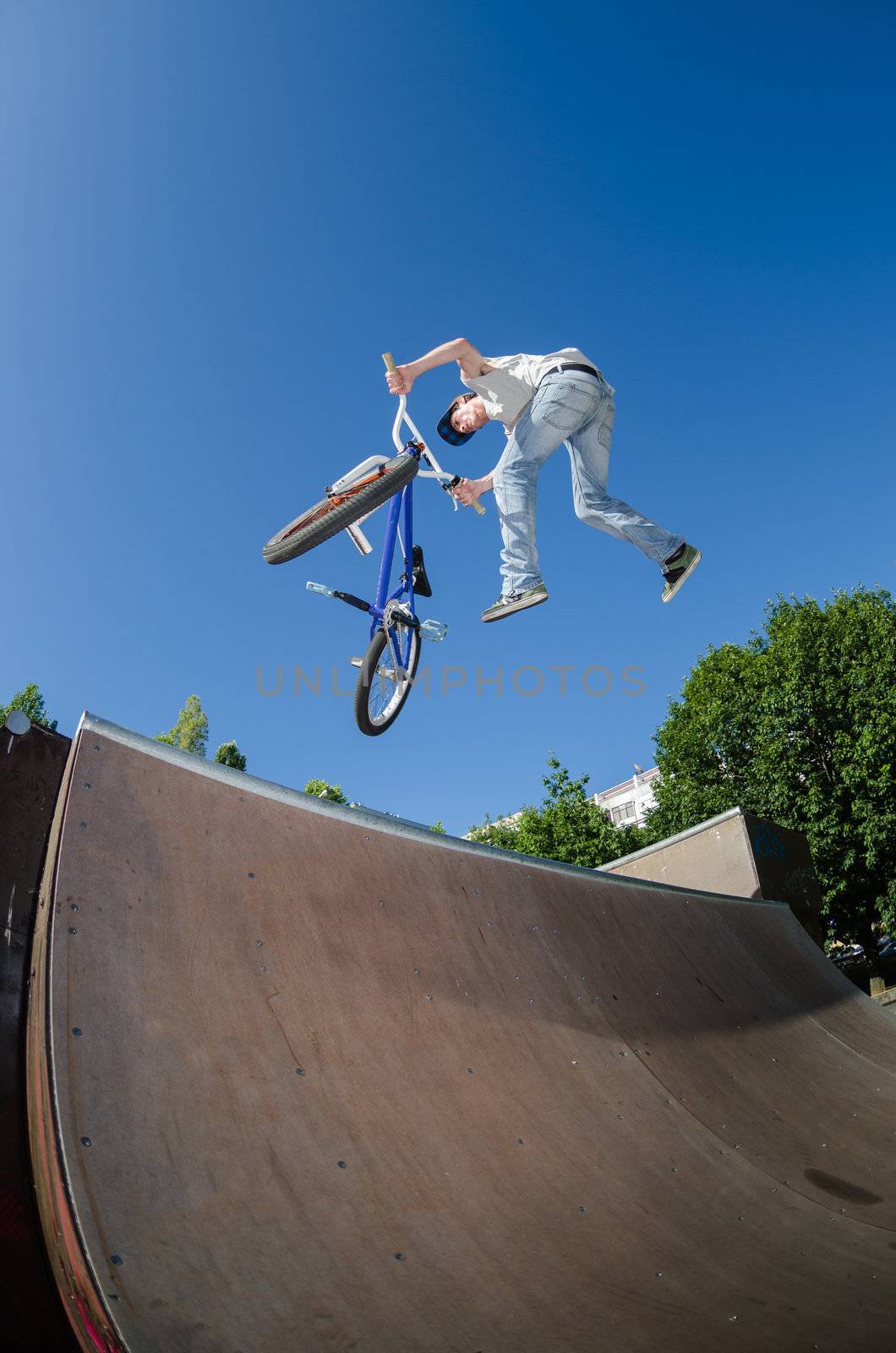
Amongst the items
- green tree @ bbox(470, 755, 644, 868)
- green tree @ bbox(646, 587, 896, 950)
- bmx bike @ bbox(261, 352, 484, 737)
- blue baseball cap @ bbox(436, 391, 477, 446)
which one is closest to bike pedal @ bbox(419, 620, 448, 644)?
bmx bike @ bbox(261, 352, 484, 737)

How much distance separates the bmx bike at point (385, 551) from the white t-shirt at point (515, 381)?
0.61 metres

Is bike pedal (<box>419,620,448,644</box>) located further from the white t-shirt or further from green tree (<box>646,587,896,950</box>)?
green tree (<box>646,587,896,950</box>)

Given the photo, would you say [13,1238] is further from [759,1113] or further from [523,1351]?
[759,1113]

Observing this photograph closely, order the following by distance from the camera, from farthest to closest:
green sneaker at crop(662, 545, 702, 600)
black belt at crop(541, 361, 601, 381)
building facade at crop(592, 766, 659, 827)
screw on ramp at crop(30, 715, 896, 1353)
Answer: building facade at crop(592, 766, 659, 827)
green sneaker at crop(662, 545, 702, 600)
black belt at crop(541, 361, 601, 381)
screw on ramp at crop(30, 715, 896, 1353)

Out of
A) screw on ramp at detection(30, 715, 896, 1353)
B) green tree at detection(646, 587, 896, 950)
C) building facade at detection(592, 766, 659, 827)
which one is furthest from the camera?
building facade at detection(592, 766, 659, 827)

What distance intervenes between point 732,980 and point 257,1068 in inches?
134

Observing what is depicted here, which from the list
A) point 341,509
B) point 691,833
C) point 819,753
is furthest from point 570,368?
point 819,753

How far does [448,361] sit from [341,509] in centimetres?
131

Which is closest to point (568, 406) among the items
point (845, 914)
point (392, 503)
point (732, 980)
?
point (392, 503)

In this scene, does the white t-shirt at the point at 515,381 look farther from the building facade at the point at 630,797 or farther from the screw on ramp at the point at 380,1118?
the building facade at the point at 630,797

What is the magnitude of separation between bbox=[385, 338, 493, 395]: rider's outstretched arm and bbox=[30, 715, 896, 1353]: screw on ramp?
325cm

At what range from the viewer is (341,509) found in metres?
4.73

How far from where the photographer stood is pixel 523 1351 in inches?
65.0

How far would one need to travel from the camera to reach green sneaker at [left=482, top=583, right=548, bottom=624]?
486 centimetres
